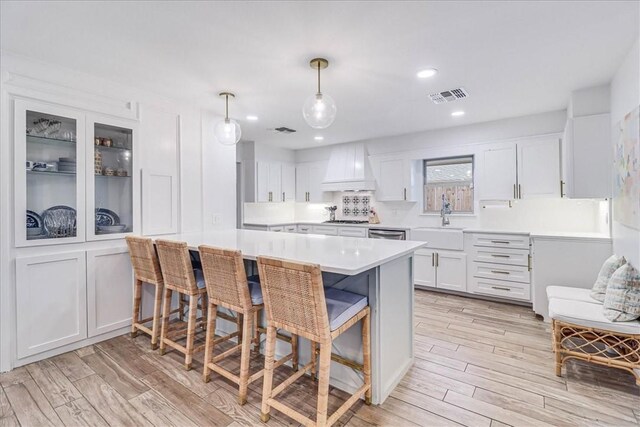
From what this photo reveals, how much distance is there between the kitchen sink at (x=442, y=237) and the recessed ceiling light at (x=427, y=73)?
7.59ft

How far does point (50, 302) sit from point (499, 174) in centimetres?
525

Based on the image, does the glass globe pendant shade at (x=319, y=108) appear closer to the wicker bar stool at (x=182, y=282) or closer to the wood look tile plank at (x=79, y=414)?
the wicker bar stool at (x=182, y=282)

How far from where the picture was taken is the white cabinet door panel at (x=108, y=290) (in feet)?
9.25

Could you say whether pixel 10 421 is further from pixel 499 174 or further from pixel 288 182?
pixel 499 174

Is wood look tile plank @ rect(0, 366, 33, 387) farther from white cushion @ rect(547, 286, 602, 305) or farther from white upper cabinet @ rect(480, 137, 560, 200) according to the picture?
white upper cabinet @ rect(480, 137, 560, 200)

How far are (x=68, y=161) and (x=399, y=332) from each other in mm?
3172

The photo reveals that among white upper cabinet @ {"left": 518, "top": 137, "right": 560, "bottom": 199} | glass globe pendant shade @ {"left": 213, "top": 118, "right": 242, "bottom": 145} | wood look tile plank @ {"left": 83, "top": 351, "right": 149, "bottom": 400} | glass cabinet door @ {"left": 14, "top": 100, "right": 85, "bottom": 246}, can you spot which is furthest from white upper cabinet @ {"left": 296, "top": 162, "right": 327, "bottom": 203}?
wood look tile plank @ {"left": 83, "top": 351, "right": 149, "bottom": 400}

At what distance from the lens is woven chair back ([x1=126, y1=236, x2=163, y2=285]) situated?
2.65 m

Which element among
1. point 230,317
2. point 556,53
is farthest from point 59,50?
point 556,53

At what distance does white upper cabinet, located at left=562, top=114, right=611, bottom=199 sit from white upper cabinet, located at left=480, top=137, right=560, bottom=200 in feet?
2.72

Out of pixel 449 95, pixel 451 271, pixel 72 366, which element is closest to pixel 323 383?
pixel 72 366

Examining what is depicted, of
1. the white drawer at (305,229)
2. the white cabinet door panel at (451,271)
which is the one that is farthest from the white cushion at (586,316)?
the white drawer at (305,229)

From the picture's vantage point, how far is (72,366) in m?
2.46

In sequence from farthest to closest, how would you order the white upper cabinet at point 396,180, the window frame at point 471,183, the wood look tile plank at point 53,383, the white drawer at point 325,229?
the white drawer at point 325,229 < the white upper cabinet at point 396,180 < the window frame at point 471,183 < the wood look tile plank at point 53,383
